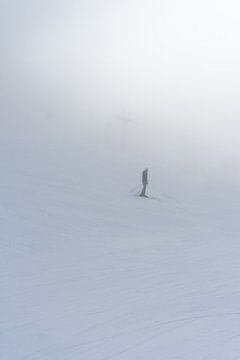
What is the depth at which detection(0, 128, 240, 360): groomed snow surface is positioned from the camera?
9273mm

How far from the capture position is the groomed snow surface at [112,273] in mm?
9273

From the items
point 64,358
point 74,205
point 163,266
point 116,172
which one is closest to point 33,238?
point 163,266

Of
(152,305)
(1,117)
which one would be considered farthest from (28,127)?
(152,305)

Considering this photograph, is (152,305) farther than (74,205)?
No

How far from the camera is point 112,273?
553 inches

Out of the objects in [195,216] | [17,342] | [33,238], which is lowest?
[195,216]

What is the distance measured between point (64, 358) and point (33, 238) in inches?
364

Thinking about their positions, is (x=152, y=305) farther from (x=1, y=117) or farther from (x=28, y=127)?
(x=1, y=117)

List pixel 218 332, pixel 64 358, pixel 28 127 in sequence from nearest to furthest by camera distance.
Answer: pixel 64 358
pixel 218 332
pixel 28 127

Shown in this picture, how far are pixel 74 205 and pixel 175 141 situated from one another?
45.9 metres

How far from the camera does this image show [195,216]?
24969mm

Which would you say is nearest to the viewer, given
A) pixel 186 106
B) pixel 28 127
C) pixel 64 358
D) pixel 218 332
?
pixel 64 358

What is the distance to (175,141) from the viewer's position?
6844 cm

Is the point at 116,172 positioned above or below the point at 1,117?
above
